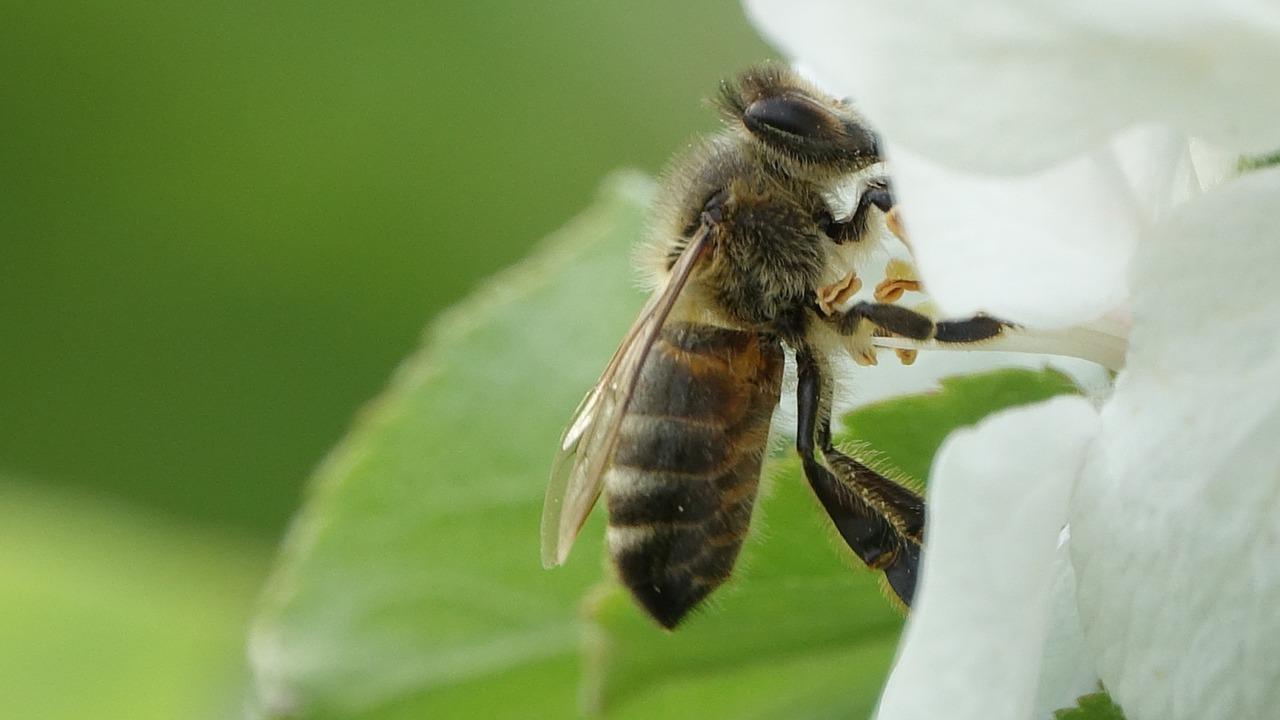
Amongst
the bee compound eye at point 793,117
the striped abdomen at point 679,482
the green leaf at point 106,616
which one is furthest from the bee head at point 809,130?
the green leaf at point 106,616

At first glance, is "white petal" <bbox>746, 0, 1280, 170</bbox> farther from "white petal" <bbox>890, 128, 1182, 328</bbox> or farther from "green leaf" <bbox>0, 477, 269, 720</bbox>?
"green leaf" <bbox>0, 477, 269, 720</bbox>

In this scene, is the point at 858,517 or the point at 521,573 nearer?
the point at 858,517

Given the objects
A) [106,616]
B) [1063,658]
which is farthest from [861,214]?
[106,616]

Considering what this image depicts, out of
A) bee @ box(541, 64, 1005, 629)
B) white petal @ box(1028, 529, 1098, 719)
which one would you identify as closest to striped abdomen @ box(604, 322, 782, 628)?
bee @ box(541, 64, 1005, 629)

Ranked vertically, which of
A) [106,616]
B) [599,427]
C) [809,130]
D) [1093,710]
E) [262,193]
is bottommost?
[1093,710]

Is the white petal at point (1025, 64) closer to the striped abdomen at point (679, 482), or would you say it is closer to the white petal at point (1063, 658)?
the white petal at point (1063, 658)

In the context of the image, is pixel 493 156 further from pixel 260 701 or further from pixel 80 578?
pixel 260 701

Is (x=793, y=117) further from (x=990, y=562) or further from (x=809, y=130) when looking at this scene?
(x=990, y=562)

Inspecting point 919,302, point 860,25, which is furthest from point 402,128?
point 860,25
